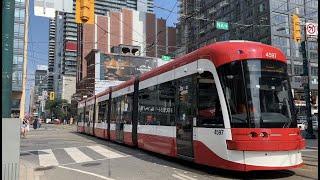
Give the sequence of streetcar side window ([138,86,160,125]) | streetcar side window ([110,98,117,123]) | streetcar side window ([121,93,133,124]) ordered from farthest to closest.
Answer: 1. streetcar side window ([110,98,117,123])
2. streetcar side window ([121,93,133,124])
3. streetcar side window ([138,86,160,125])

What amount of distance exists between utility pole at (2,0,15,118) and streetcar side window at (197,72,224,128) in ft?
16.3

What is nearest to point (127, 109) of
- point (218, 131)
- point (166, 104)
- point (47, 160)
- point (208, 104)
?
point (47, 160)

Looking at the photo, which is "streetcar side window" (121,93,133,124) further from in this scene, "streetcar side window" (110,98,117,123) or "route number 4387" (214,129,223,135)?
"route number 4387" (214,129,223,135)

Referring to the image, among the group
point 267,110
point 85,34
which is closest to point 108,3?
point 267,110

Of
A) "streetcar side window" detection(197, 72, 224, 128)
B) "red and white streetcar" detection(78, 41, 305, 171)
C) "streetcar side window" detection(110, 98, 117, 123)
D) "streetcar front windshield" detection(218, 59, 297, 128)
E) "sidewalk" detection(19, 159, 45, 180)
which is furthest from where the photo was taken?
"streetcar side window" detection(110, 98, 117, 123)

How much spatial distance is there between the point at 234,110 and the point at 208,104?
40.2 inches

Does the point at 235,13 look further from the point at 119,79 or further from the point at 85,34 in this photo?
the point at 85,34

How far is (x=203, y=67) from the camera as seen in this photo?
12750 mm

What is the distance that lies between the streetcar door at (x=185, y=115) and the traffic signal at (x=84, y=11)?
163 inches

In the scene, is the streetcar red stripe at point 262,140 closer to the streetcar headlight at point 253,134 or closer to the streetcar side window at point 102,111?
the streetcar headlight at point 253,134

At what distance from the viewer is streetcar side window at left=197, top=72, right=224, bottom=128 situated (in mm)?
11875

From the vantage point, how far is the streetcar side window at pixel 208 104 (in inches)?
468

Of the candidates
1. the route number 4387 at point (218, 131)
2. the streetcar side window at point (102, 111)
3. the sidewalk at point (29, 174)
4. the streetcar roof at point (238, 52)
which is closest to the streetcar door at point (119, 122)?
the streetcar side window at point (102, 111)

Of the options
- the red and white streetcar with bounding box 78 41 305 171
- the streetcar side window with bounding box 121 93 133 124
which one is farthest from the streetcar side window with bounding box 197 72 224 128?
the streetcar side window with bounding box 121 93 133 124
